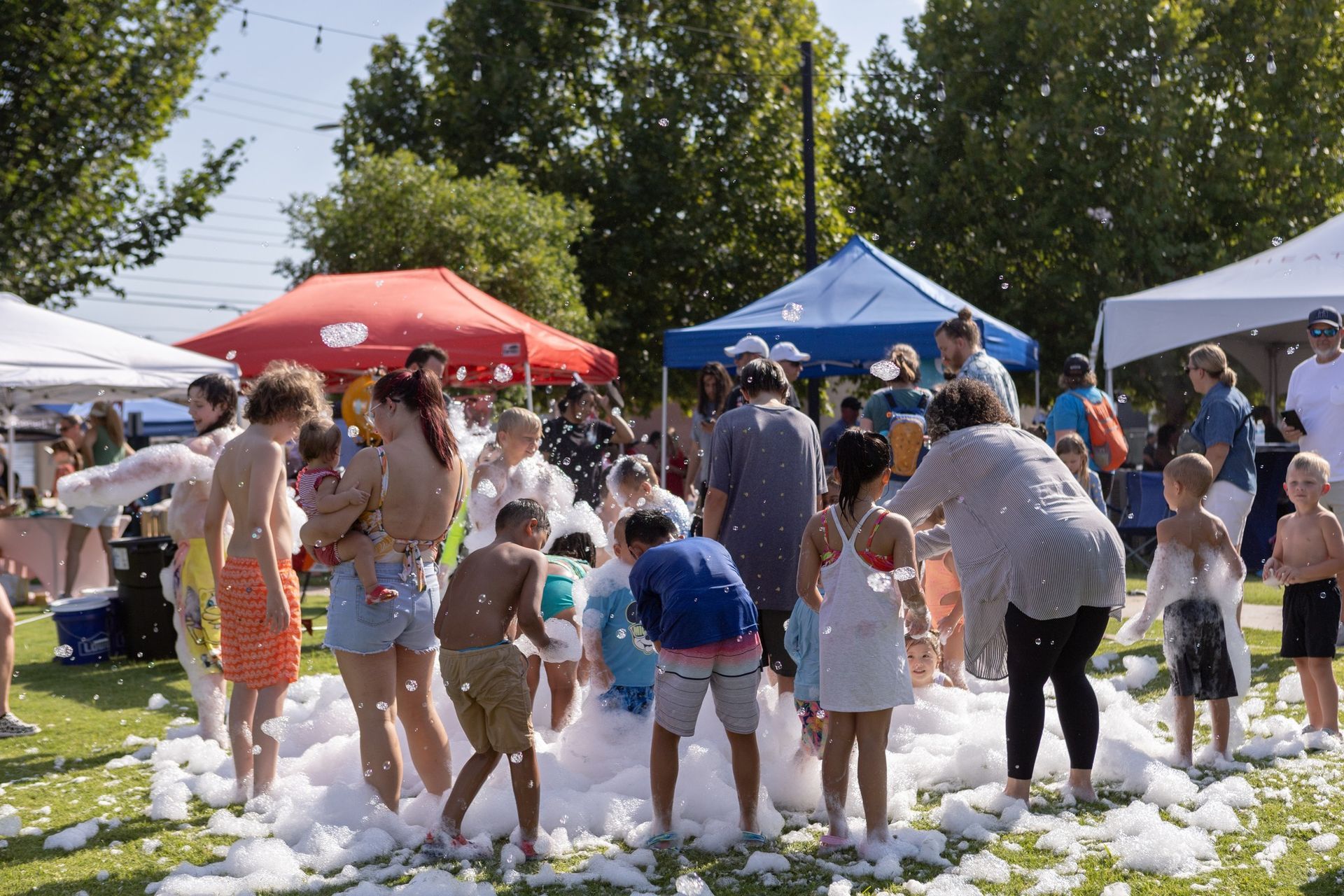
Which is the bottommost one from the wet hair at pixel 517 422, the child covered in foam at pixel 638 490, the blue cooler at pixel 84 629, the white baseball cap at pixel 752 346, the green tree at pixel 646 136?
the blue cooler at pixel 84 629

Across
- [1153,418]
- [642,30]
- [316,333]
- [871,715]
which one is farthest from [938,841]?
[1153,418]

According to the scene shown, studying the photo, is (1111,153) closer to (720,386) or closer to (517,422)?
(720,386)

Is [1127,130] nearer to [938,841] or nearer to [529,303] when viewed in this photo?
[529,303]

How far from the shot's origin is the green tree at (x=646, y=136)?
82.2 ft

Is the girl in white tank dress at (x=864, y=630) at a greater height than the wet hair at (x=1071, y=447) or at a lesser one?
lesser

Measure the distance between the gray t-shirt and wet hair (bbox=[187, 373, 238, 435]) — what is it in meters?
2.38

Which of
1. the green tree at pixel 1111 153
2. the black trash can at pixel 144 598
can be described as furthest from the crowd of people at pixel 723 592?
the green tree at pixel 1111 153

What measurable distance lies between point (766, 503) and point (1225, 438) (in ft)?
11.1

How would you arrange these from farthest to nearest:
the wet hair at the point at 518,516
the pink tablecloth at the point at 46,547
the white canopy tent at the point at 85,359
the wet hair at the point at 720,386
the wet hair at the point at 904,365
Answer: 1. the pink tablecloth at the point at 46,547
2. the white canopy tent at the point at 85,359
3. the wet hair at the point at 720,386
4. the wet hair at the point at 904,365
5. the wet hair at the point at 518,516

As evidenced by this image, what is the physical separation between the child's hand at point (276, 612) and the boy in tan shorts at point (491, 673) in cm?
84

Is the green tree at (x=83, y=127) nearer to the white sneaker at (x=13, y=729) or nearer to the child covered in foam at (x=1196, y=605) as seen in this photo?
the white sneaker at (x=13, y=729)

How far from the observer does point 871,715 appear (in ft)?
14.1

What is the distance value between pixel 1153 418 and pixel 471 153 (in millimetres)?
18319

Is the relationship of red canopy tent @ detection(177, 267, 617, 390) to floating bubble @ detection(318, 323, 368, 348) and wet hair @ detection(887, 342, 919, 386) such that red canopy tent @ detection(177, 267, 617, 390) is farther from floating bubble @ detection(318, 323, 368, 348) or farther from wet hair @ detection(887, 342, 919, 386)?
wet hair @ detection(887, 342, 919, 386)
